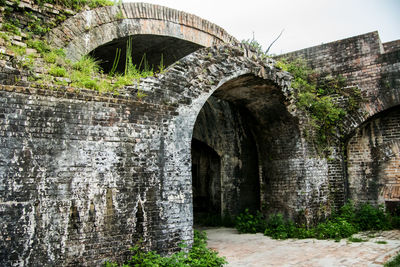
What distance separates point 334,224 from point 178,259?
4.46 metres

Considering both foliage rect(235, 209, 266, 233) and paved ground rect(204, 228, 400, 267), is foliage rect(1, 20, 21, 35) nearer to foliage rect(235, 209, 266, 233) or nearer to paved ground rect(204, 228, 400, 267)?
paved ground rect(204, 228, 400, 267)

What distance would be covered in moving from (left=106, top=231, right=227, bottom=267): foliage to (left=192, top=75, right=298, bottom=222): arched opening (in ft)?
11.4

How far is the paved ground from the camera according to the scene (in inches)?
211

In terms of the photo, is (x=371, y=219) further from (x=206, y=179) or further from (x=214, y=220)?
(x=206, y=179)

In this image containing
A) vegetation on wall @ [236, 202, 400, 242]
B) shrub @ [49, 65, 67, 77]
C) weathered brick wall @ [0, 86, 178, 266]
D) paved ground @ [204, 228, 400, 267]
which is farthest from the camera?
vegetation on wall @ [236, 202, 400, 242]

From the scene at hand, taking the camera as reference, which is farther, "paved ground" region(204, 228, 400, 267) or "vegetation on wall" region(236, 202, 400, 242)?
"vegetation on wall" region(236, 202, 400, 242)

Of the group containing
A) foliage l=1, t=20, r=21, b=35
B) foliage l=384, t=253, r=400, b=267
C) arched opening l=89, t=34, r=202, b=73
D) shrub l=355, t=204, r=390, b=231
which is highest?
arched opening l=89, t=34, r=202, b=73

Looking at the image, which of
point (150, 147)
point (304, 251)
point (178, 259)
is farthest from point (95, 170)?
point (304, 251)

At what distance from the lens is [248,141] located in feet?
31.2

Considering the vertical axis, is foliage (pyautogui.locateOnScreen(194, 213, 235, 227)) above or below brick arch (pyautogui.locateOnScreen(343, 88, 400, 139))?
below

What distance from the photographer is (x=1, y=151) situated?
390 cm

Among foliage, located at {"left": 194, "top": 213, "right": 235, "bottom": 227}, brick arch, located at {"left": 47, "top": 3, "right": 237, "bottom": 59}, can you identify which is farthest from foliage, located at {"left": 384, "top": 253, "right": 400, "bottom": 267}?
brick arch, located at {"left": 47, "top": 3, "right": 237, "bottom": 59}

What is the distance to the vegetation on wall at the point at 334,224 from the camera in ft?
23.8

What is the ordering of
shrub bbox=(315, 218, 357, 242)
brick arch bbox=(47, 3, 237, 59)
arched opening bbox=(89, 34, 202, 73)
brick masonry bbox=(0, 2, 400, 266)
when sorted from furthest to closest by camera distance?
arched opening bbox=(89, 34, 202, 73)
shrub bbox=(315, 218, 357, 242)
brick arch bbox=(47, 3, 237, 59)
brick masonry bbox=(0, 2, 400, 266)
